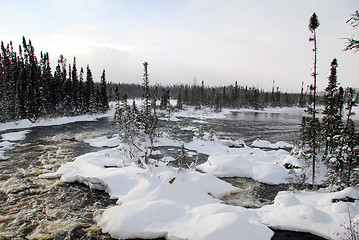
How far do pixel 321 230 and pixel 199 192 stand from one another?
5101 millimetres

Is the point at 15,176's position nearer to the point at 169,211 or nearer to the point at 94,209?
the point at 94,209

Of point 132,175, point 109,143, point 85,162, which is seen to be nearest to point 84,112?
point 109,143

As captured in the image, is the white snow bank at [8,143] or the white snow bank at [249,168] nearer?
the white snow bank at [249,168]

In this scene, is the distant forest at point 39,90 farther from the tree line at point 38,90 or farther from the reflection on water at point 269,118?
the reflection on water at point 269,118

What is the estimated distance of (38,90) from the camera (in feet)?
149

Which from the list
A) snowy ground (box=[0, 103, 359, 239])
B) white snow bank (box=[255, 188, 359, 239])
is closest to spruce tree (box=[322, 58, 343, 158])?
snowy ground (box=[0, 103, 359, 239])

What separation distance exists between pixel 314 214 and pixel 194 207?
481 cm

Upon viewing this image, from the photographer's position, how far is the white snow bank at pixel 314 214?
321 inches

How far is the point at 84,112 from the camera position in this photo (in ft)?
188

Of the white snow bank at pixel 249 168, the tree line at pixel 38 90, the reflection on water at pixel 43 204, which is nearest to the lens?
the reflection on water at pixel 43 204

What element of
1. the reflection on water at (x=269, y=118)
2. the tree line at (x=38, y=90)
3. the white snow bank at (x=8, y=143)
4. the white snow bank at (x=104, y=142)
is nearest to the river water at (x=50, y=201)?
the white snow bank at (x=8, y=143)

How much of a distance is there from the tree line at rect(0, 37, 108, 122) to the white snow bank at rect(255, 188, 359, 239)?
43.0m

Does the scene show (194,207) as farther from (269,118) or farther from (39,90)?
(269,118)

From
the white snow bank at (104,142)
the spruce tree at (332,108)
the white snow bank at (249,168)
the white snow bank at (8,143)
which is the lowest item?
the white snow bank at (249,168)
